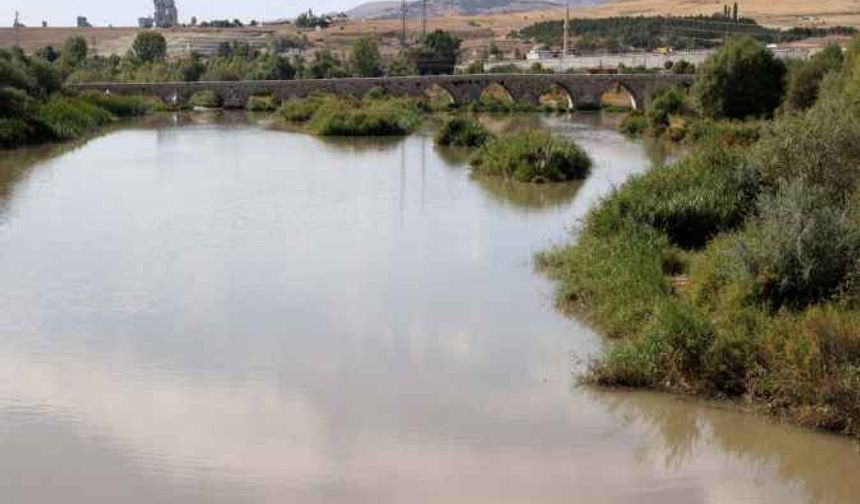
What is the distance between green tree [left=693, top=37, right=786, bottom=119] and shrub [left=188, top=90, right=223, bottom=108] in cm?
2381

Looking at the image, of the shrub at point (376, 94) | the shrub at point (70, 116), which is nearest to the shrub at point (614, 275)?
the shrub at point (70, 116)

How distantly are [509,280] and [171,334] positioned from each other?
417cm

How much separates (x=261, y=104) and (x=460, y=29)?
7630 centimetres

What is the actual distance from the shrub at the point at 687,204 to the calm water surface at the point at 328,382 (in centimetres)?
131

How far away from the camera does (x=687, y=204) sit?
47.4 feet

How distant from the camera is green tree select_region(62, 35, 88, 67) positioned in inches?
2585

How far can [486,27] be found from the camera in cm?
12925

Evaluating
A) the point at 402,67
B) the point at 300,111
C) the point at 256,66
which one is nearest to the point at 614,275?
the point at 300,111

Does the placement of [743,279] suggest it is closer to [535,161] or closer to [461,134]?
[535,161]

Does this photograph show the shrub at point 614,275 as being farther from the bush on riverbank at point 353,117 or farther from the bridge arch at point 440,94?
the bridge arch at point 440,94

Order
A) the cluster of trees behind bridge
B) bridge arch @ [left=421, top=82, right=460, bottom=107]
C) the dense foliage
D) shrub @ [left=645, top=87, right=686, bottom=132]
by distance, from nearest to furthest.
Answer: shrub @ [left=645, top=87, right=686, bottom=132] < bridge arch @ [left=421, top=82, right=460, bottom=107] < the cluster of trees behind bridge < the dense foliage

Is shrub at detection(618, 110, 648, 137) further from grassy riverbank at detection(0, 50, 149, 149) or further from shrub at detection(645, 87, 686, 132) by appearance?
grassy riverbank at detection(0, 50, 149, 149)

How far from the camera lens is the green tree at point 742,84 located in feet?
111

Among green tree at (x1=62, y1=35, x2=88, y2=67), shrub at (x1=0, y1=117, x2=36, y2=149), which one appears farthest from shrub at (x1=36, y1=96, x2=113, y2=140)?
green tree at (x1=62, y1=35, x2=88, y2=67)
